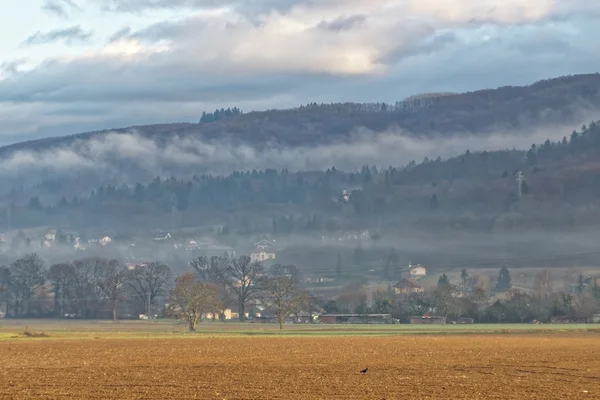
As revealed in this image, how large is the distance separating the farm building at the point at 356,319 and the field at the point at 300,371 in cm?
9575

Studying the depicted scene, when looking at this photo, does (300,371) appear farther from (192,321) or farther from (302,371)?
(192,321)

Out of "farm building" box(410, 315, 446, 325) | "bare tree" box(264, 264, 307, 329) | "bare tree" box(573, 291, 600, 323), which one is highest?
"bare tree" box(264, 264, 307, 329)

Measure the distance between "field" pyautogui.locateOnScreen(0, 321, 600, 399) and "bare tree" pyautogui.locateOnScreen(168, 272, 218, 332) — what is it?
54892mm

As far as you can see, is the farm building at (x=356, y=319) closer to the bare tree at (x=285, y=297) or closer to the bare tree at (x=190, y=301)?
the bare tree at (x=285, y=297)

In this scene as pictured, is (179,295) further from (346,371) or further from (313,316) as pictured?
(346,371)

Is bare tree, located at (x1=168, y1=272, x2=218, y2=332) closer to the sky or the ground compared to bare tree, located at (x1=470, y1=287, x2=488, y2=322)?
closer to the sky

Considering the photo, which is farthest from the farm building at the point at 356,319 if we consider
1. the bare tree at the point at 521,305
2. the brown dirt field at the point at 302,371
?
the brown dirt field at the point at 302,371

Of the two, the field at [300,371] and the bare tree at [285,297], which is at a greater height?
the bare tree at [285,297]

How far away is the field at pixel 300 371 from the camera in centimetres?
4953

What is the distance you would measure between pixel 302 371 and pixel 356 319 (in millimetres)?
133239

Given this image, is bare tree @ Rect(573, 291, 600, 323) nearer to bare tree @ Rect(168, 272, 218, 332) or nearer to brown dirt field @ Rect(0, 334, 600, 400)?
bare tree @ Rect(168, 272, 218, 332)

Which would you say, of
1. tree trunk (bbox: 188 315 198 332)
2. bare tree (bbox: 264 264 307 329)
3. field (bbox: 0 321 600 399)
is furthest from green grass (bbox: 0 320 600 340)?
field (bbox: 0 321 600 399)

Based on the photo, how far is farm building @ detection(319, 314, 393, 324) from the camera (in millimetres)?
189712

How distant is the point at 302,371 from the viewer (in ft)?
204
